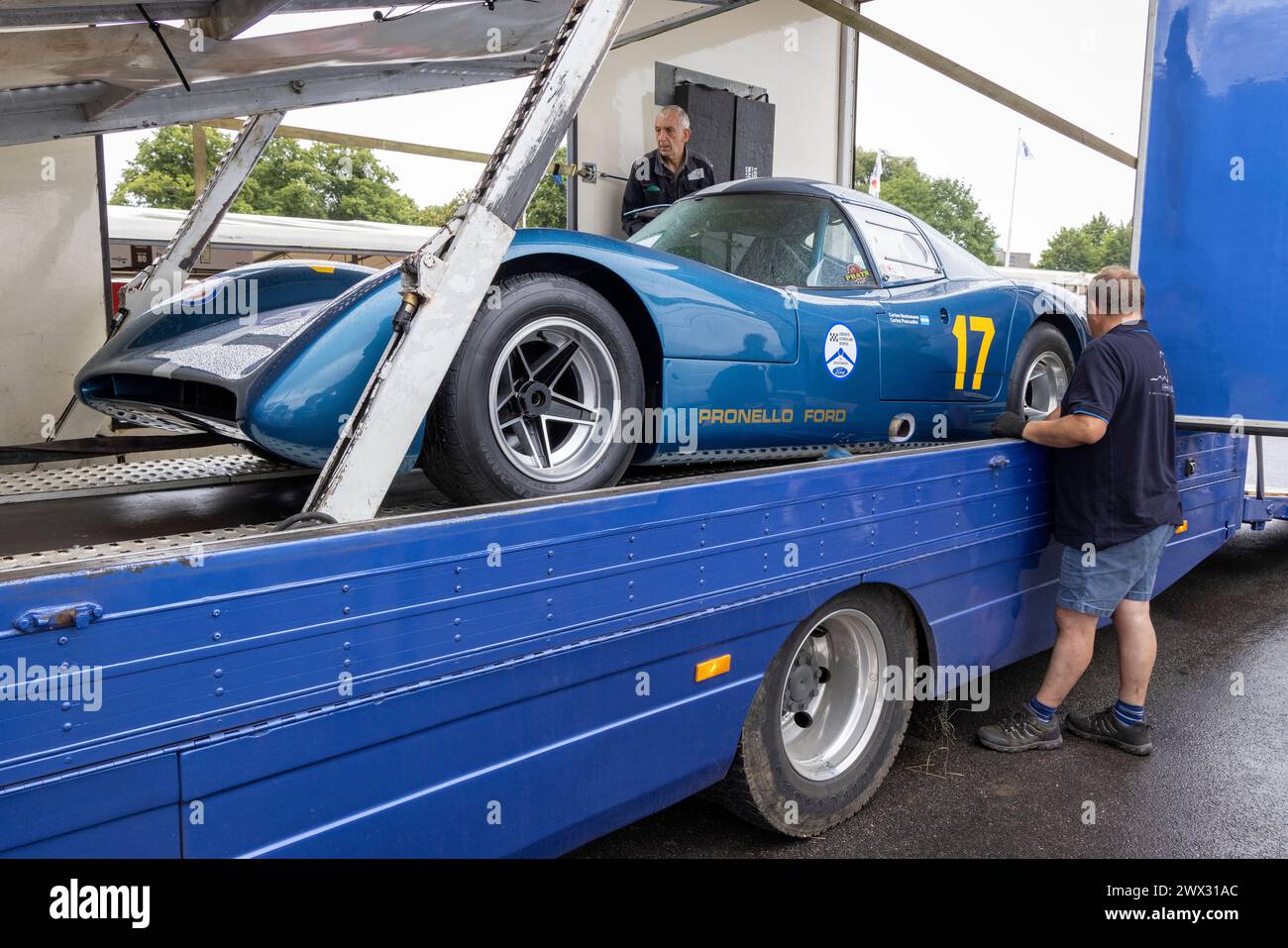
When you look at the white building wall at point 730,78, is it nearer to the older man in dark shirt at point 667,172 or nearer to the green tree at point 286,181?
the older man in dark shirt at point 667,172

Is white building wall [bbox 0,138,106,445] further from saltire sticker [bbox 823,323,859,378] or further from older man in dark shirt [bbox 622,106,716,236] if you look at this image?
saltire sticker [bbox 823,323,859,378]

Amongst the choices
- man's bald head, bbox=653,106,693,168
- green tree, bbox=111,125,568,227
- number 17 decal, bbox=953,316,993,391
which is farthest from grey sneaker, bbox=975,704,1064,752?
green tree, bbox=111,125,568,227

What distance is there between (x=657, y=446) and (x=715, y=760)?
3.22 feet

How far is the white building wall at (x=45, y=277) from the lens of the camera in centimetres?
531

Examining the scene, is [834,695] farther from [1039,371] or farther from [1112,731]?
[1039,371]

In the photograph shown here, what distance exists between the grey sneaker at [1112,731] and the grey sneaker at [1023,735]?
13 cm

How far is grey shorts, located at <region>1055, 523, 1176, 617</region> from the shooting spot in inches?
143

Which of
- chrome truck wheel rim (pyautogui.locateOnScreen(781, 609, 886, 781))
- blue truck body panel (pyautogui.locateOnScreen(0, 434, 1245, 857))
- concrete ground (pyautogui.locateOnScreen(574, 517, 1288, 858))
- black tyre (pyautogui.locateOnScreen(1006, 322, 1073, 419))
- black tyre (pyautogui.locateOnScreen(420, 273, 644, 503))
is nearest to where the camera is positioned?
blue truck body panel (pyautogui.locateOnScreen(0, 434, 1245, 857))

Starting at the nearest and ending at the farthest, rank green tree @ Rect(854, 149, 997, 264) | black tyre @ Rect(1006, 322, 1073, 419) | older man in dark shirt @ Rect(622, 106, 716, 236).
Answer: black tyre @ Rect(1006, 322, 1073, 419)
older man in dark shirt @ Rect(622, 106, 716, 236)
green tree @ Rect(854, 149, 997, 264)

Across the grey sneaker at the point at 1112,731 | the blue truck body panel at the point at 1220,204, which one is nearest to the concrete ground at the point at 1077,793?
the grey sneaker at the point at 1112,731

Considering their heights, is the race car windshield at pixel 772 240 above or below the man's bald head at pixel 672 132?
below

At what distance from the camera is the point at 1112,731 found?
3.72 meters
